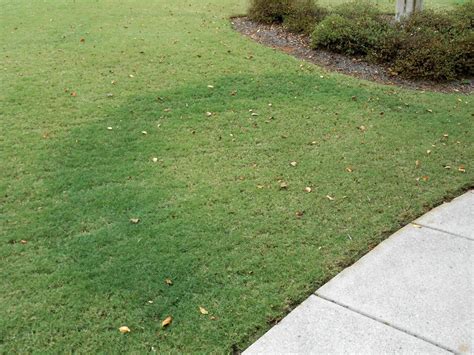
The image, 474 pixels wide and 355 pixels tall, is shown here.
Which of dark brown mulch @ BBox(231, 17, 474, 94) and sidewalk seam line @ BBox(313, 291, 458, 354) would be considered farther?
dark brown mulch @ BBox(231, 17, 474, 94)

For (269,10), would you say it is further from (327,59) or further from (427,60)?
(427,60)

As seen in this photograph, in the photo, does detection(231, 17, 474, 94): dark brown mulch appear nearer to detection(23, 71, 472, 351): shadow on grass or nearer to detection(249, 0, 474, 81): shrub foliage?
detection(249, 0, 474, 81): shrub foliage

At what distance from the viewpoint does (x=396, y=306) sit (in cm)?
337

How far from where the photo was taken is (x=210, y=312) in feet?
11.1

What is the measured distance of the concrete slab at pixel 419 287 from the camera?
10.5ft

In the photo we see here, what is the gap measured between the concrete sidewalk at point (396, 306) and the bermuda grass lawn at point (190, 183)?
0.51ft

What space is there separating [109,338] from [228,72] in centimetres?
532

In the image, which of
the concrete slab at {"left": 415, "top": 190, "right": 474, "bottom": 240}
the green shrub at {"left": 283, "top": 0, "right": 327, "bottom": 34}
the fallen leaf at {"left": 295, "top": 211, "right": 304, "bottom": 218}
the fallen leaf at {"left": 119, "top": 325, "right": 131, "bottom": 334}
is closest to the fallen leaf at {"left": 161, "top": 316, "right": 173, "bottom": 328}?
the fallen leaf at {"left": 119, "top": 325, "right": 131, "bottom": 334}

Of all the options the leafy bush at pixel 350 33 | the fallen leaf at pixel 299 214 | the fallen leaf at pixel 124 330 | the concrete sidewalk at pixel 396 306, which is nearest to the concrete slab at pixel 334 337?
the concrete sidewalk at pixel 396 306

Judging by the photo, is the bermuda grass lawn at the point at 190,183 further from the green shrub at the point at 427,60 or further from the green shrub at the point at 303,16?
the green shrub at the point at 303,16

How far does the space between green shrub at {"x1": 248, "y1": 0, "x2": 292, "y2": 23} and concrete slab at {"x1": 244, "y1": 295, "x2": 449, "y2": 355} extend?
8046mm

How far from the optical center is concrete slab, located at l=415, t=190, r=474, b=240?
428cm

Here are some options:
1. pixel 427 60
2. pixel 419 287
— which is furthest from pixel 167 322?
pixel 427 60

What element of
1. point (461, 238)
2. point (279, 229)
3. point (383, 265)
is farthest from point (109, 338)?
point (461, 238)
